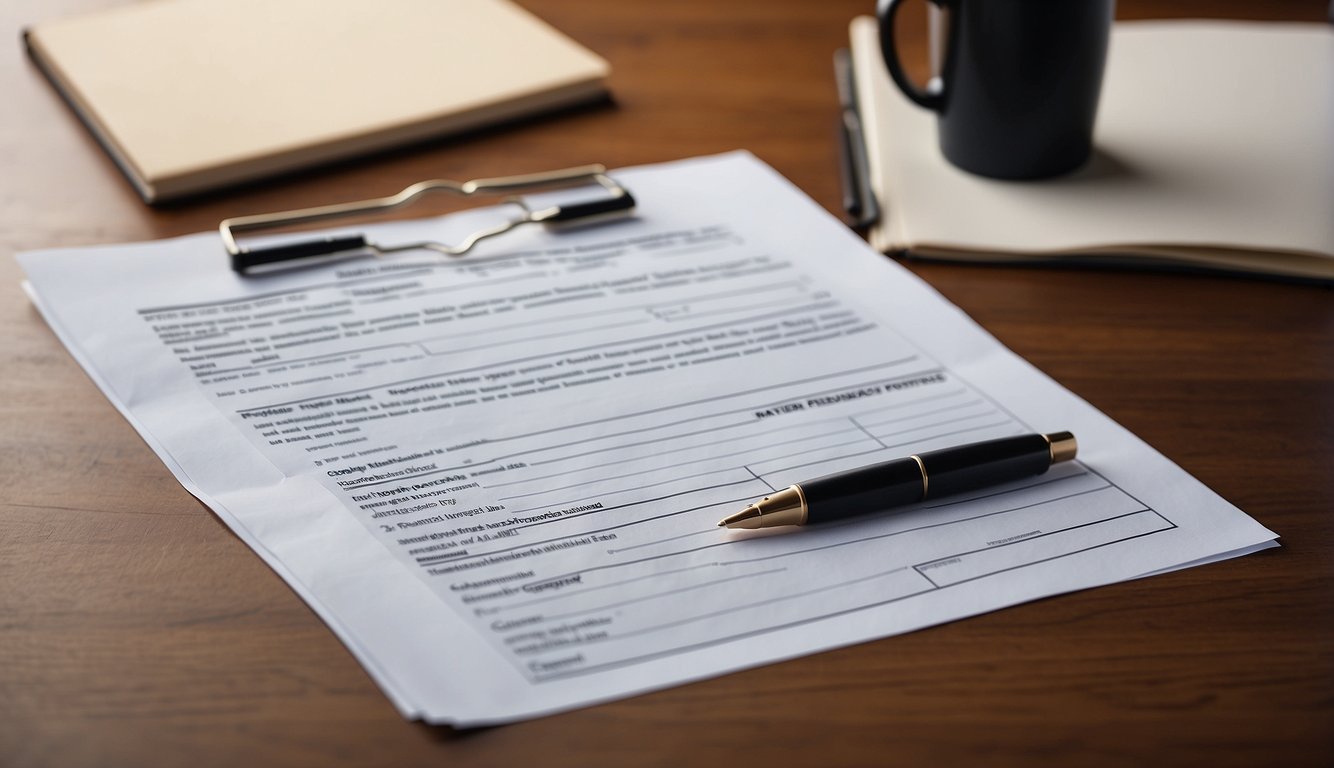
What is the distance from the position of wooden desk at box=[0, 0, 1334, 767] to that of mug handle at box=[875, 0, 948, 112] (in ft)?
0.55

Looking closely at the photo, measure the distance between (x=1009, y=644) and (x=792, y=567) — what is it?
96mm

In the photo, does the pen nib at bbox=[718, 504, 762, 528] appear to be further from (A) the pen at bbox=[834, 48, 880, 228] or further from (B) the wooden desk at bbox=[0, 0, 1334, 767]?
(A) the pen at bbox=[834, 48, 880, 228]

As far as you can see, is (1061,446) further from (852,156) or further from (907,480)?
(852,156)

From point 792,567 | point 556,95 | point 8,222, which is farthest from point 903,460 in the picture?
point 8,222

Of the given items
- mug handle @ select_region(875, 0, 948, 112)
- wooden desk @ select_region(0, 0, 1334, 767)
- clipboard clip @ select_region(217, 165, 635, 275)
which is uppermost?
mug handle @ select_region(875, 0, 948, 112)

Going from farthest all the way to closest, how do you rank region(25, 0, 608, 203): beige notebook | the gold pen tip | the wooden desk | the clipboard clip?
region(25, 0, 608, 203): beige notebook → the clipboard clip → the gold pen tip → the wooden desk

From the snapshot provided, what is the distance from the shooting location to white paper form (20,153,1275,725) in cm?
49

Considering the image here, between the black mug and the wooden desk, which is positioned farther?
the black mug

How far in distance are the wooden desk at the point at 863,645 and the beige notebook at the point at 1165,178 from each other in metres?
0.04

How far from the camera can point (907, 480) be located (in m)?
0.55

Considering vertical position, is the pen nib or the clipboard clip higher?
the clipboard clip

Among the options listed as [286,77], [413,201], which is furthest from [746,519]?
[286,77]

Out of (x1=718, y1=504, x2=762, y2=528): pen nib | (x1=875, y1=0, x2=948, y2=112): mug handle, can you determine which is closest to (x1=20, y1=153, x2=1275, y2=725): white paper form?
(x1=718, y1=504, x2=762, y2=528): pen nib

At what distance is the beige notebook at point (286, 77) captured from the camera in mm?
847
